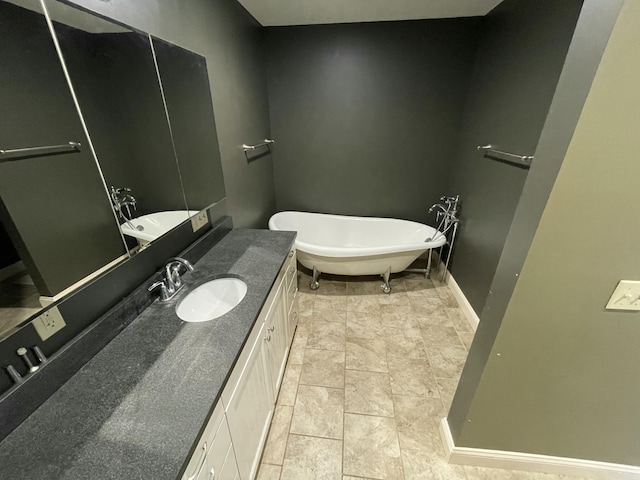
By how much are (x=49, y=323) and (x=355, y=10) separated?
→ 281cm

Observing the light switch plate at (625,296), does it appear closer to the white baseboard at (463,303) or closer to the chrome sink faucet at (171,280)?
the white baseboard at (463,303)

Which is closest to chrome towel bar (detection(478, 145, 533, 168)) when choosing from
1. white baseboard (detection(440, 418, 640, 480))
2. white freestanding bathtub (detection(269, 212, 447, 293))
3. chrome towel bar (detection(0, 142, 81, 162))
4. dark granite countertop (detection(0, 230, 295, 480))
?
white freestanding bathtub (detection(269, 212, 447, 293))

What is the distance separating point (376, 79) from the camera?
264 cm

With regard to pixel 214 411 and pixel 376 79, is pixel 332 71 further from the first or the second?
pixel 214 411

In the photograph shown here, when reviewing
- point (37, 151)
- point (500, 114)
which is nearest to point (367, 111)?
point (500, 114)

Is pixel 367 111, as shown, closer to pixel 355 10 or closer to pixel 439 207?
pixel 355 10

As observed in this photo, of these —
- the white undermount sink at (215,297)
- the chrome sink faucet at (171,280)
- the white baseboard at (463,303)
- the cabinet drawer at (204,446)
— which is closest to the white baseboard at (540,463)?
the white baseboard at (463,303)

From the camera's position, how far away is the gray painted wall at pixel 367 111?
8.22 feet

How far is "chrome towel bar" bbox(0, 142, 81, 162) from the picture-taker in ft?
2.46

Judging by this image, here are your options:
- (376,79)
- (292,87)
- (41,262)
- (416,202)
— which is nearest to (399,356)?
(416,202)

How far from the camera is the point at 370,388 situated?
1.74 m

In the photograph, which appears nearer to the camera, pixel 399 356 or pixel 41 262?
pixel 41 262

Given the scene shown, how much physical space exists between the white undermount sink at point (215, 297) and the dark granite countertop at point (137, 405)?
0.19 m

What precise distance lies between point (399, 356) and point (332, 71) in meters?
2.73
